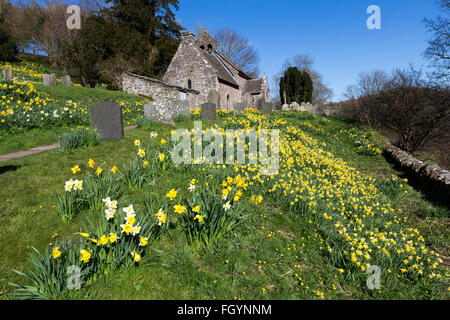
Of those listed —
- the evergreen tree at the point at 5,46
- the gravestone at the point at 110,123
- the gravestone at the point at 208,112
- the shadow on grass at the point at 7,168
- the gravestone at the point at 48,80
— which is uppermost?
the evergreen tree at the point at 5,46

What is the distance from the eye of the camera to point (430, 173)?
692 cm

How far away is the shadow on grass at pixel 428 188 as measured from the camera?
19.7ft

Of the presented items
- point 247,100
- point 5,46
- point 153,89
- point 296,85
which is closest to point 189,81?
point 153,89

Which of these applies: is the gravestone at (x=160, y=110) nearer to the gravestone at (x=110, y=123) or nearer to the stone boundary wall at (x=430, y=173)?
the gravestone at (x=110, y=123)

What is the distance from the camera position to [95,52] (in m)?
24.5

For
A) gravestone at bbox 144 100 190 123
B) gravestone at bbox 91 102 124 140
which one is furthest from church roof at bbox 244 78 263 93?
gravestone at bbox 91 102 124 140

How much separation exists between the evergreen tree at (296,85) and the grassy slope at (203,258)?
33.5m

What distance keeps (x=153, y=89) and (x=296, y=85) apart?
2227cm

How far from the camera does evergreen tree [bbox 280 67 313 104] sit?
34562 millimetres

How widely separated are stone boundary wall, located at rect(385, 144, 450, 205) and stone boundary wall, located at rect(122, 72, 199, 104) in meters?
16.8

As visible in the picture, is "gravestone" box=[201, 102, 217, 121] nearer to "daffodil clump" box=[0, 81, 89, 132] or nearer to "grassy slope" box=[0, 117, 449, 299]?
"daffodil clump" box=[0, 81, 89, 132]

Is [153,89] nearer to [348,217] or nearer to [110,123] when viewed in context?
[110,123]

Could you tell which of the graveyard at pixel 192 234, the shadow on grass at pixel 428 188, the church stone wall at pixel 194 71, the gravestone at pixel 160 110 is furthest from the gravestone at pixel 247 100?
the graveyard at pixel 192 234
